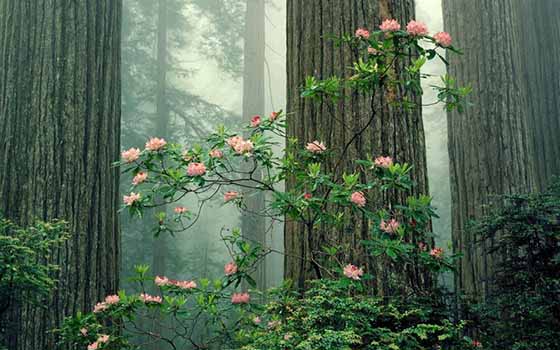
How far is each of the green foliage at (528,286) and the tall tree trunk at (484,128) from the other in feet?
7.08

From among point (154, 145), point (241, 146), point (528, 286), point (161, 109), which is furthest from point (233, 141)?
point (161, 109)

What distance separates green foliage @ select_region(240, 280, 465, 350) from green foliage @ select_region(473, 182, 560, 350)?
0.27 m

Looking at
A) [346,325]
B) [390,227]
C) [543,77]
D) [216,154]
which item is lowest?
[346,325]

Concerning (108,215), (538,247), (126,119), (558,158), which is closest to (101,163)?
(108,215)

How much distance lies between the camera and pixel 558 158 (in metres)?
6.75

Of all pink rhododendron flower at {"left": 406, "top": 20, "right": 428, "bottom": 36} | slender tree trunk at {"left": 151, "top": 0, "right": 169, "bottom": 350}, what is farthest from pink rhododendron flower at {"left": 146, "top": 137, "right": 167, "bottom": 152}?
slender tree trunk at {"left": 151, "top": 0, "right": 169, "bottom": 350}

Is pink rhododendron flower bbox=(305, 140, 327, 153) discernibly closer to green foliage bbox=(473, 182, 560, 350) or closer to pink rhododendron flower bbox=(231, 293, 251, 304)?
pink rhododendron flower bbox=(231, 293, 251, 304)

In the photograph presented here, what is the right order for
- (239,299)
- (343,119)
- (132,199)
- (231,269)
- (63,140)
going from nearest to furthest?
(132,199)
(231,269)
(239,299)
(343,119)
(63,140)

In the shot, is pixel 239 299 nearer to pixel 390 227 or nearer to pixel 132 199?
pixel 132 199

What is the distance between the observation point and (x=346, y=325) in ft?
8.30

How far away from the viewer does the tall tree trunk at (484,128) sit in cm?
548

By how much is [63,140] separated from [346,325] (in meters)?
2.61

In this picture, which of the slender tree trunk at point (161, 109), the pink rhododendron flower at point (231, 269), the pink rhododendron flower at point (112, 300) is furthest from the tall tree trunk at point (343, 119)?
the slender tree trunk at point (161, 109)

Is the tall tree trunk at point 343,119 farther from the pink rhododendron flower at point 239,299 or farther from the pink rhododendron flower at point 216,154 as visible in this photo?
the pink rhododendron flower at point 216,154
